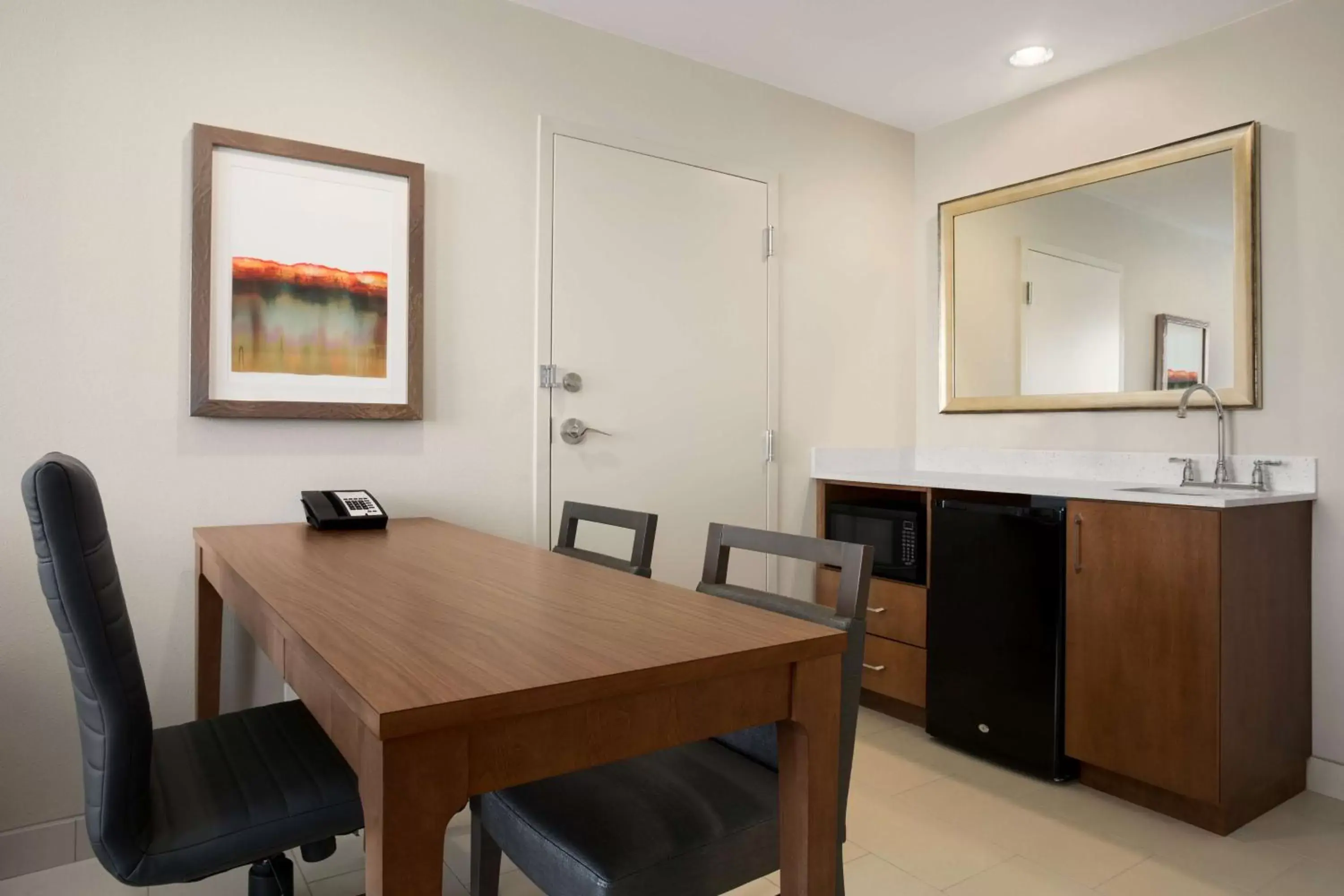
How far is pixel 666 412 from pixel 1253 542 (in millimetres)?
1814

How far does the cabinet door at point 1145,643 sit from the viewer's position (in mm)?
2236

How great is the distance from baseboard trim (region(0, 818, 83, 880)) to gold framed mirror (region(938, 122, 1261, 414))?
3285 mm

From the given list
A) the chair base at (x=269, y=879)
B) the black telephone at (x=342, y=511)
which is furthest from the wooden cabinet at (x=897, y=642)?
the chair base at (x=269, y=879)

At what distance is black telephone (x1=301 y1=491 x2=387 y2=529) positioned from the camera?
2.07 m

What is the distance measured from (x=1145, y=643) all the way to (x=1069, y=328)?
52.2 inches

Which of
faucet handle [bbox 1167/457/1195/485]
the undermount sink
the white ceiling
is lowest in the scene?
the undermount sink

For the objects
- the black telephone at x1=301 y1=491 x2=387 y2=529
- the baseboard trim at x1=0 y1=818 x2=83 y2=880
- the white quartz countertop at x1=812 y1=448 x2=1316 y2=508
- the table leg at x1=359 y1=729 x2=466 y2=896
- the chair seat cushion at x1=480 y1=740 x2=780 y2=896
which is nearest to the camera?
the table leg at x1=359 y1=729 x2=466 y2=896

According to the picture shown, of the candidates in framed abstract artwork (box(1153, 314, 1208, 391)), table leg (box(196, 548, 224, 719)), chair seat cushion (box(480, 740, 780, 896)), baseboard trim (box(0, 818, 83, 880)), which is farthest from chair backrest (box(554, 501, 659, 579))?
framed abstract artwork (box(1153, 314, 1208, 391))

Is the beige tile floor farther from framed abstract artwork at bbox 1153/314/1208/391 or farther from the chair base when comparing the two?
framed abstract artwork at bbox 1153/314/1208/391

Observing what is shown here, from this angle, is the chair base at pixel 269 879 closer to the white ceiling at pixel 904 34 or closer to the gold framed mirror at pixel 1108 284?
the white ceiling at pixel 904 34

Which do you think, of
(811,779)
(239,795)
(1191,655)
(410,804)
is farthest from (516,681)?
(1191,655)

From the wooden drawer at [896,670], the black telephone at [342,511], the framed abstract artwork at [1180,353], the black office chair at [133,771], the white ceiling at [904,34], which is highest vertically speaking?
the white ceiling at [904,34]

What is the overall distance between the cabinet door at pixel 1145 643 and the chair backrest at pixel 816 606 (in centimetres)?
137

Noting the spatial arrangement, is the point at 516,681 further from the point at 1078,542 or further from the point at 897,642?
the point at 897,642
